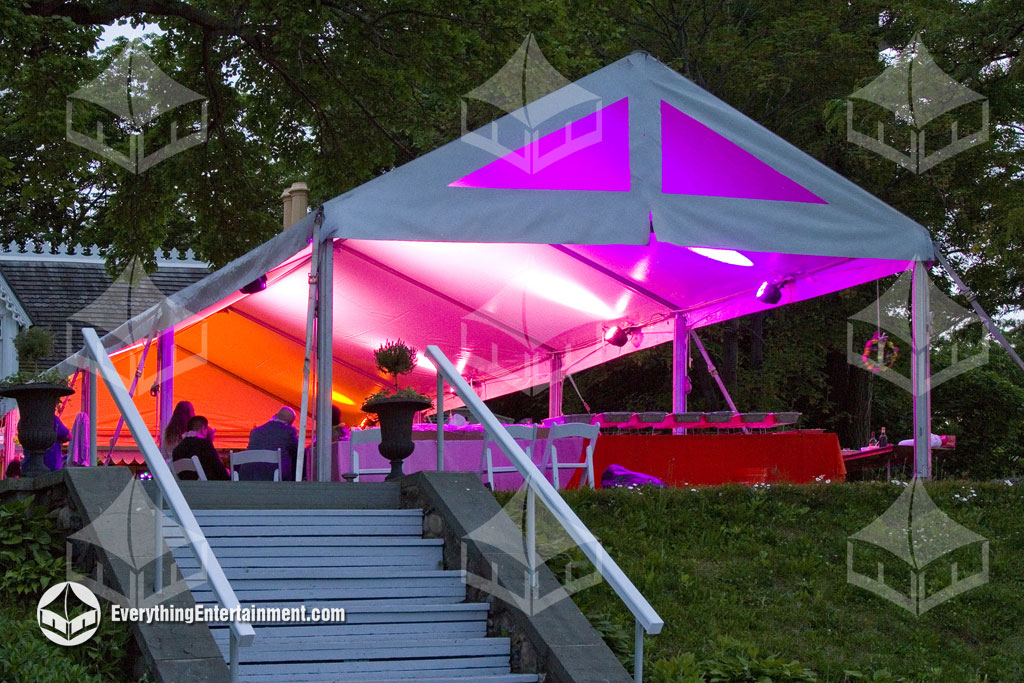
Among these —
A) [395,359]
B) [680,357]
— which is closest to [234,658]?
[395,359]

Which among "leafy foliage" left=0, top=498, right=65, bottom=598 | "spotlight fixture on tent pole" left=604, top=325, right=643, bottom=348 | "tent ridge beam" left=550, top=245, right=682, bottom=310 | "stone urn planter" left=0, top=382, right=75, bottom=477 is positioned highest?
"tent ridge beam" left=550, top=245, right=682, bottom=310

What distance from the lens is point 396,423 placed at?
8.91 meters

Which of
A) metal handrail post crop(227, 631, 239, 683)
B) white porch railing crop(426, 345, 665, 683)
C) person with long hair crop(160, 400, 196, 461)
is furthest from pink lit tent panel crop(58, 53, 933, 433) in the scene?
metal handrail post crop(227, 631, 239, 683)

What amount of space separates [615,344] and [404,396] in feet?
20.0

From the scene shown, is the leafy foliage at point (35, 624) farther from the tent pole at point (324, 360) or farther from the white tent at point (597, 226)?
the white tent at point (597, 226)

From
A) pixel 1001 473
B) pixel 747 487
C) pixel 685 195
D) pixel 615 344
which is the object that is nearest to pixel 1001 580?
pixel 747 487

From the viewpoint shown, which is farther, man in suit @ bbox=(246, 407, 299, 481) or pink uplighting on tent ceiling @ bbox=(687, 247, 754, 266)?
pink uplighting on tent ceiling @ bbox=(687, 247, 754, 266)

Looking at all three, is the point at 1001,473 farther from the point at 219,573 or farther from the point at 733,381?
the point at 219,573

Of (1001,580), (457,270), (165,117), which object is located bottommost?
(1001,580)

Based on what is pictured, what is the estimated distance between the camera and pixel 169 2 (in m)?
14.4

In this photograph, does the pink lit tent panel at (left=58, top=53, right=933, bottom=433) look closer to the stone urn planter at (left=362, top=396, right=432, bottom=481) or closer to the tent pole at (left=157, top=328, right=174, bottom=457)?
the tent pole at (left=157, top=328, right=174, bottom=457)

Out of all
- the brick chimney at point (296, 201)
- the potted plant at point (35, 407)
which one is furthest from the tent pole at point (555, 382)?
the potted plant at point (35, 407)

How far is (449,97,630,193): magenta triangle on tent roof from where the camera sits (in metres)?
10.7

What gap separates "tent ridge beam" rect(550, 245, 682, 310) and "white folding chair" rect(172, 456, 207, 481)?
151 inches
